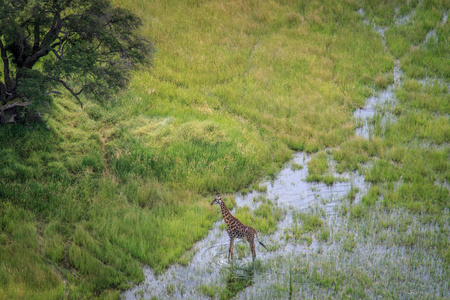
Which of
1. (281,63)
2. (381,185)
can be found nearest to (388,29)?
(281,63)

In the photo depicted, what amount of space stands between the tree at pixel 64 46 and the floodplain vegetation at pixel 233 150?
95.4 inches

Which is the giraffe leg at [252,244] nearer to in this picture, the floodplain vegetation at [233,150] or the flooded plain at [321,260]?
the flooded plain at [321,260]

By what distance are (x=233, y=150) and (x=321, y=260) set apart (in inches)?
270

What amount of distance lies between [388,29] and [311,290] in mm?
21918

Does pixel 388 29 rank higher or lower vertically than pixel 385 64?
higher

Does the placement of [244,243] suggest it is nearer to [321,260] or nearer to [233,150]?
[321,260]

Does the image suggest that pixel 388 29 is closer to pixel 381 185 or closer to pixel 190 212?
pixel 381 185

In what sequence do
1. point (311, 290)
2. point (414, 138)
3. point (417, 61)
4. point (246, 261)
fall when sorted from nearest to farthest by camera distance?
1. point (311, 290)
2. point (246, 261)
3. point (414, 138)
4. point (417, 61)

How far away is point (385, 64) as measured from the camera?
24328 mm

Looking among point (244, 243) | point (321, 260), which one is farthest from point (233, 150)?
point (321, 260)

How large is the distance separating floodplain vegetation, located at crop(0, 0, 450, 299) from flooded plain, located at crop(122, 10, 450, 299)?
0.06 m

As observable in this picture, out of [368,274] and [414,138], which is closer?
[368,274]

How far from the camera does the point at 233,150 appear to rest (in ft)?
56.2

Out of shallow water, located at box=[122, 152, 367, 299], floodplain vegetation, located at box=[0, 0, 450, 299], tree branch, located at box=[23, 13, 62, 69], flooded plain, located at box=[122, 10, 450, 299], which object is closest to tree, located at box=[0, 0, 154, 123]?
tree branch, located at box=[23, 13, 62, 69]
